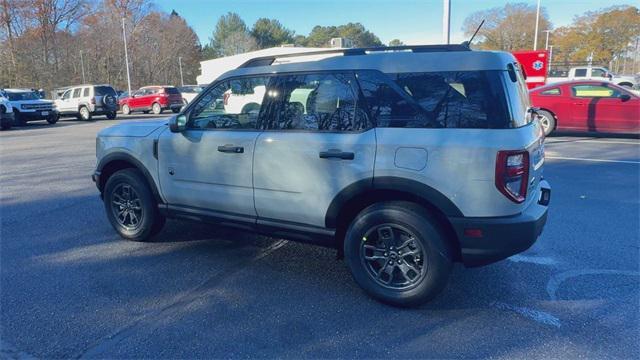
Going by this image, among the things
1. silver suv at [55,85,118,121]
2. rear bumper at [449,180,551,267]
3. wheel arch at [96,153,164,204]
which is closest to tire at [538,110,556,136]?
rear bumper at [449,180,551,267]

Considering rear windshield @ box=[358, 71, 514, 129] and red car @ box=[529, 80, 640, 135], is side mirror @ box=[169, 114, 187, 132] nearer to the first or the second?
rear windshield @ box=[358, 71, 514, 129]

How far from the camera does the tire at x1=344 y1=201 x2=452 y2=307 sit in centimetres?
319

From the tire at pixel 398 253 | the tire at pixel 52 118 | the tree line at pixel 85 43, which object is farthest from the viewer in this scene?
the tree line at pixel 85 43

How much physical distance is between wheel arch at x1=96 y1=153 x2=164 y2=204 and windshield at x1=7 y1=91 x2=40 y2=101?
19146 mm

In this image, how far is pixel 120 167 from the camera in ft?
16.1

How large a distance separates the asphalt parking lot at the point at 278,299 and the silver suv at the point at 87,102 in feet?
62.9

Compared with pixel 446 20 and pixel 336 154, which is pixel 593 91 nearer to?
pixel 446 20

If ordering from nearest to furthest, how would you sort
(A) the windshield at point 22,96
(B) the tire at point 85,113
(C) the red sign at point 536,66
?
1. (C) the red sign at point 536,66
2. (A) the windshield at point 22,96
3. (B) the tire at point 85,113

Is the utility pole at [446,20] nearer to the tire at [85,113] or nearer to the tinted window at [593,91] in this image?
the tinted window at [593,91]

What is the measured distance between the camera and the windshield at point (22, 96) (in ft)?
65.9

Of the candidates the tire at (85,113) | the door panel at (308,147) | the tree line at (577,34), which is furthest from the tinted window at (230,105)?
the tree line at (577,34)

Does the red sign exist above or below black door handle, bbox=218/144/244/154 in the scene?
above

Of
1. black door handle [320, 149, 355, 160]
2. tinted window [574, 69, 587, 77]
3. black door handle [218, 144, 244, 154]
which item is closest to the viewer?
black door handle [320, 149, 355, 160]

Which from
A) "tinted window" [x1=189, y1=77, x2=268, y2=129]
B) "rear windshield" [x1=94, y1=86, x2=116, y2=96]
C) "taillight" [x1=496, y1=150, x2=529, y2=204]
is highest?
"rear windshield" [x1=94, y1=86, x2=116, y2=96]
